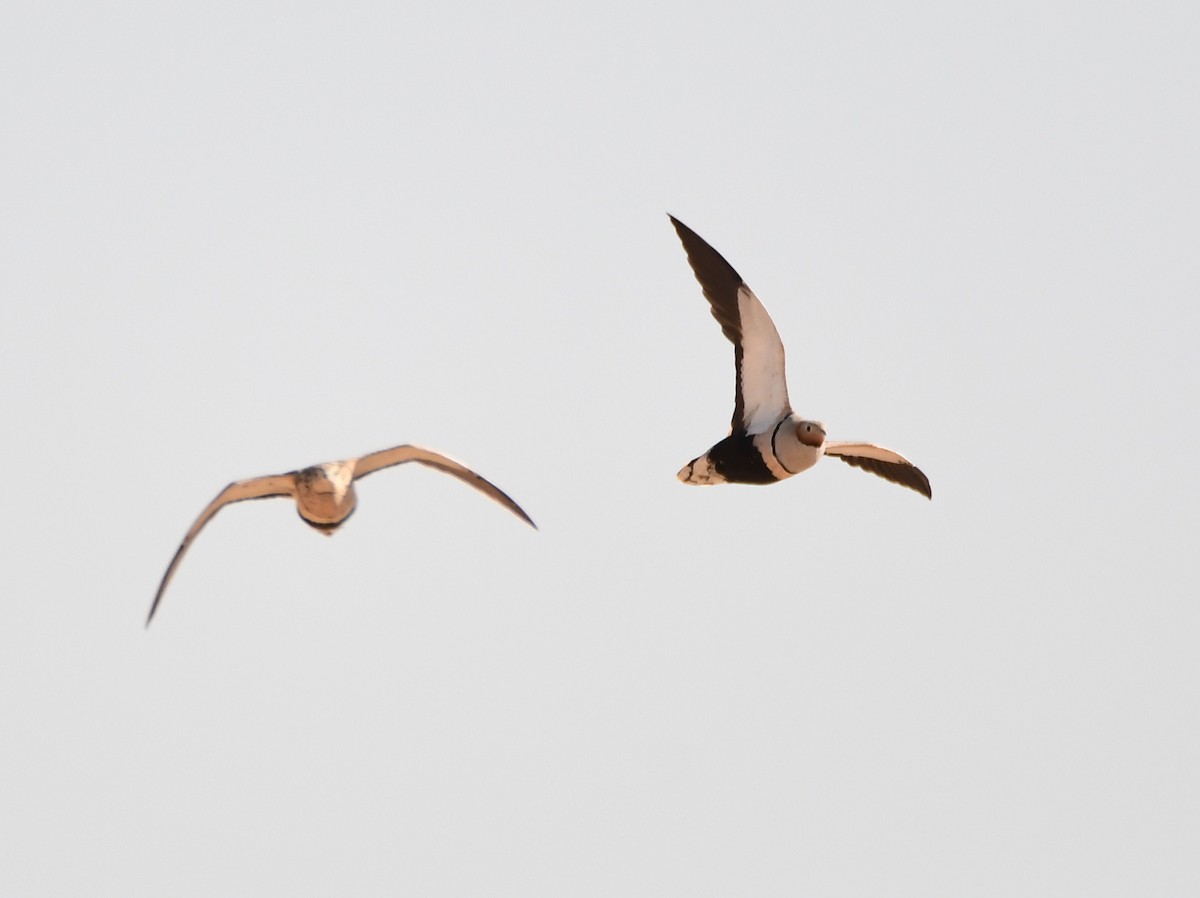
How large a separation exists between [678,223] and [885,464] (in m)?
4.45

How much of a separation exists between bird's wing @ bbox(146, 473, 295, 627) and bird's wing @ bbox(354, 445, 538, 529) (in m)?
0.79

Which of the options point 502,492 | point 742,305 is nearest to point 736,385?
point 742,305

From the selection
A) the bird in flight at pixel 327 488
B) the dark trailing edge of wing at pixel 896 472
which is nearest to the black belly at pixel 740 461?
the bird in flight at pixel 327 488

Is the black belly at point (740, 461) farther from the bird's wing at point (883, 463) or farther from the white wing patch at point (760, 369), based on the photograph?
the bird's wing at point (883, 463)

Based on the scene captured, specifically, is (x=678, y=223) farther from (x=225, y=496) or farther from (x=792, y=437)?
(x=225, y=496)

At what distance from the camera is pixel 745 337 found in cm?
2578

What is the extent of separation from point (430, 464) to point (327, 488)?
1.43m

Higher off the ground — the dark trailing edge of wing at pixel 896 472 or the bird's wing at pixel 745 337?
the bird's wing at pixel 745 337

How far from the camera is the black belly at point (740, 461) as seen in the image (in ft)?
85.0

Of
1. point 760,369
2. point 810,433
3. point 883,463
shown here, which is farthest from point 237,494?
point 883,463

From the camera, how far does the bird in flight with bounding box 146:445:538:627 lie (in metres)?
26.1

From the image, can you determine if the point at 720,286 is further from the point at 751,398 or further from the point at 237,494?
the point at 237,494

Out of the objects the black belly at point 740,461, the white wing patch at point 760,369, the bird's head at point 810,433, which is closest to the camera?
the bird's head at point 810,433

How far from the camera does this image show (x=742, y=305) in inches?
1011
